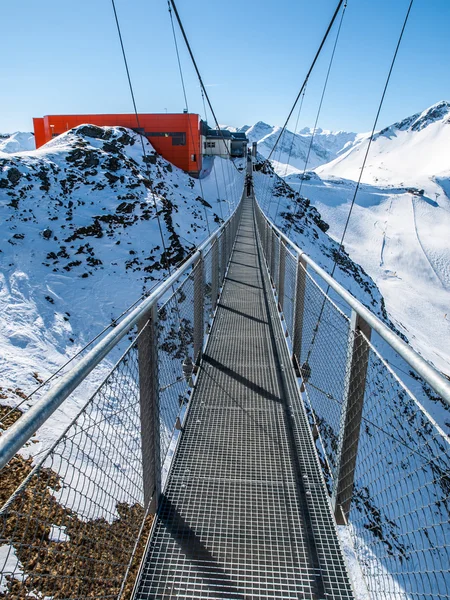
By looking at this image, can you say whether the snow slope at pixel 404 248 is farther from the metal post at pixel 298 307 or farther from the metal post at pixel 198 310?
the metal post at pixel 198 310

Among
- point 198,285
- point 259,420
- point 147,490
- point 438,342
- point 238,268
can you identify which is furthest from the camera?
point 438,342

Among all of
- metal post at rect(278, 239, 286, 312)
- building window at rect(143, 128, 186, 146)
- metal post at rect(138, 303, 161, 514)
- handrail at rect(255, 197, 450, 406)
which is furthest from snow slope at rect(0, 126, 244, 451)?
handrail at rect(255, 197, 450, 406)

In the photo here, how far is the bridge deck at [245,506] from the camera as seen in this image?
1.81m

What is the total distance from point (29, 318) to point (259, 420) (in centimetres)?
1185

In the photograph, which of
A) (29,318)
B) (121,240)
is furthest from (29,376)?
(121,240)

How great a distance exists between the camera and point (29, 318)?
495 inches

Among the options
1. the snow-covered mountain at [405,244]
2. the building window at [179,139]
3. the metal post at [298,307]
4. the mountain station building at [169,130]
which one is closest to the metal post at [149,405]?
the metal post at [298,307]

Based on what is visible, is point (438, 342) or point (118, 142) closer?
point (118, 142)

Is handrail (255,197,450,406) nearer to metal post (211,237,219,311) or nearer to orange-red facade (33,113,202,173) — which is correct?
metal post (211,237,219,311)

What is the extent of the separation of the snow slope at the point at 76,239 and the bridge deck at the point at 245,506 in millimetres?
4885

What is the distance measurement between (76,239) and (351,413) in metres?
18.1

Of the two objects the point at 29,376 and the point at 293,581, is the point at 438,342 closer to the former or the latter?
the point at 29,376

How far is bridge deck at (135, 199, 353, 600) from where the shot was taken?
1810 millimetres

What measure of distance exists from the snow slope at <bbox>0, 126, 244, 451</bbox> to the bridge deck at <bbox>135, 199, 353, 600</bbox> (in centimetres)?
488
